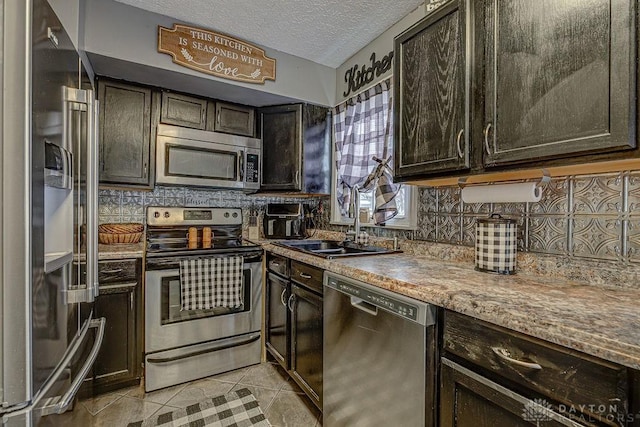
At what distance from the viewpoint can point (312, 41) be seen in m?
2.27

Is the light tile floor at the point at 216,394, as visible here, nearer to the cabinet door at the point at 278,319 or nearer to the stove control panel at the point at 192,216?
the cabinet door at the point at 278,319

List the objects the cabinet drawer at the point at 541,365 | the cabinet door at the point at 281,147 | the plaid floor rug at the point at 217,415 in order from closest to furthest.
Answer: the cabinet drawer at the point at 541,365 < the plaid floor rug at the point at 217,415 < the cabinet door at the point at 281,147

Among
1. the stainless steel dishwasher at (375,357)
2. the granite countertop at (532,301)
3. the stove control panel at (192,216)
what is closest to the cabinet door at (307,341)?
the stainless steel dishwasher at (375,357)

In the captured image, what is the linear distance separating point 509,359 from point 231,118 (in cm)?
250

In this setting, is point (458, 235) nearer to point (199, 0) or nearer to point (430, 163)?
point (430, 163)

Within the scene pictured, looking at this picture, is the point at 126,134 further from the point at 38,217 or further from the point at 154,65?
the point at 38,217

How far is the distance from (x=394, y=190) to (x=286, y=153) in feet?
3.57

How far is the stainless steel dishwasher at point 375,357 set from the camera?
1018 mm

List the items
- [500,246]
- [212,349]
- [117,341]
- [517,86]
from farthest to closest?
1. [212,349]
2. [117,341]
3. [500,246]
4. [517,86]

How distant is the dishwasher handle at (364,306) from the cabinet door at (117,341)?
57.8 inches

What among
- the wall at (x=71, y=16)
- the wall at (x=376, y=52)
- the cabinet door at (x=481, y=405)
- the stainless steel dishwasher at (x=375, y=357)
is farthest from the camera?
the wall at (x=376, y=52)

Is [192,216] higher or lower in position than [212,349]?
higher

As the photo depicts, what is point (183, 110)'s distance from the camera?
7.78 ft

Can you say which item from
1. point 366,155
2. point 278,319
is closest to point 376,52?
point 366,155
